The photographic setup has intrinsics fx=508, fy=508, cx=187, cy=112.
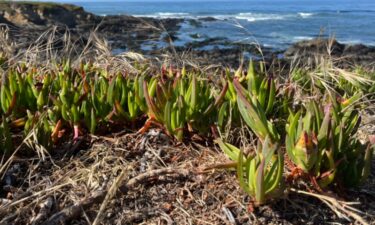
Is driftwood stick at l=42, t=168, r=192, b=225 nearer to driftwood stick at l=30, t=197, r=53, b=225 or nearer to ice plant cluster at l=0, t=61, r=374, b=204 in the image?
A: driftwood stick at l=30, t=197, r=53, b=225

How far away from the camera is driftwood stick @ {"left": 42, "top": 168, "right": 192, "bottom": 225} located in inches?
80.0

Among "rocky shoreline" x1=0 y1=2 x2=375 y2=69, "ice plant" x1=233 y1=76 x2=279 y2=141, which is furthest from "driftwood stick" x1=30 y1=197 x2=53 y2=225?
"rocky shoreline" x1=0 y1=2 x2=375 y2=69

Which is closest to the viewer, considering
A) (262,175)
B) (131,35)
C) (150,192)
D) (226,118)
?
(262,175)

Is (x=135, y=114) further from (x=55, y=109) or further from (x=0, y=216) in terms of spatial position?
(x=0, y=216)

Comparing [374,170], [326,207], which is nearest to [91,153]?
[326,207]

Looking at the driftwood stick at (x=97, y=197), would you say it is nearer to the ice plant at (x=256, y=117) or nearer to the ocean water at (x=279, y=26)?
the ice plant at (x=256, y=117)

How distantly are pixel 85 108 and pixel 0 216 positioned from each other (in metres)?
0.81

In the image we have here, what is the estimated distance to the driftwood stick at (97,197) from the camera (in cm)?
203

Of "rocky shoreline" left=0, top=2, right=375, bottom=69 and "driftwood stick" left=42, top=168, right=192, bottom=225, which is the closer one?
"driftwood stick" left=42, top=168, right=192, bottom=225

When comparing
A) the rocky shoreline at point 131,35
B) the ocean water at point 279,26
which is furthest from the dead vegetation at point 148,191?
the rocky shoreline at point 131,35

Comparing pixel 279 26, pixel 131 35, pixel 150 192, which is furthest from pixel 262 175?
pixel 279 26

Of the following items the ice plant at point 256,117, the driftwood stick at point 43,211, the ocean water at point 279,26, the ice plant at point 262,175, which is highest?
the ice plant at point 256,117

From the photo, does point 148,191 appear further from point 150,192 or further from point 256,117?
point 256,117

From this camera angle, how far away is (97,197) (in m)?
2.12
